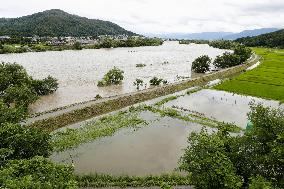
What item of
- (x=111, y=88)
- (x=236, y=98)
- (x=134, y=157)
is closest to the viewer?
(x=134, y=157)

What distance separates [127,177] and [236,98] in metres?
33.9

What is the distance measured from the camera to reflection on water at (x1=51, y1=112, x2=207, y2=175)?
27062 millimetres

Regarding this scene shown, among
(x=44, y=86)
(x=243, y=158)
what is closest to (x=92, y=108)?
(x=44, y=86)

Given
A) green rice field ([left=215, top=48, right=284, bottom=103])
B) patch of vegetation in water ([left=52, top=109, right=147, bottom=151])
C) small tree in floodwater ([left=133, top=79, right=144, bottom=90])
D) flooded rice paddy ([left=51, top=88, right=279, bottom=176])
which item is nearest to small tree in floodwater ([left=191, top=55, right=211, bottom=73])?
green rice field ([left=215, top=48, right=284, bottom=103])

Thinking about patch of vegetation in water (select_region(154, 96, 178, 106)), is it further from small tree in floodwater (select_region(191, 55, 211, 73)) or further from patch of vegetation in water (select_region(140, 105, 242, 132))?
small tree in floodwater (select_region(191, 55, 211, 73))

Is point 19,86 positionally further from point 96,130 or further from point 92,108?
point 96,130

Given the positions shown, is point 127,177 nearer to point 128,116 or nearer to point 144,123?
point 144,123

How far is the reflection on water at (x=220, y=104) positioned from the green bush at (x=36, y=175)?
91.1 feet

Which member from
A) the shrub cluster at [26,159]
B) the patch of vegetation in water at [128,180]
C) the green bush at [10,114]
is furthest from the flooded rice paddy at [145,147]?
the shrub cluster at [26,159]

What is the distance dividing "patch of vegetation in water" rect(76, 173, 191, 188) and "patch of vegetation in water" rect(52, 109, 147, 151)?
23.5 ft

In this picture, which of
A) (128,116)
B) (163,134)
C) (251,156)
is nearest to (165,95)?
(128,116)

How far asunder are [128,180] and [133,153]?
19.7 feet

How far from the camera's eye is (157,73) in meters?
80.4

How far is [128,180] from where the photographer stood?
24.3 meters
